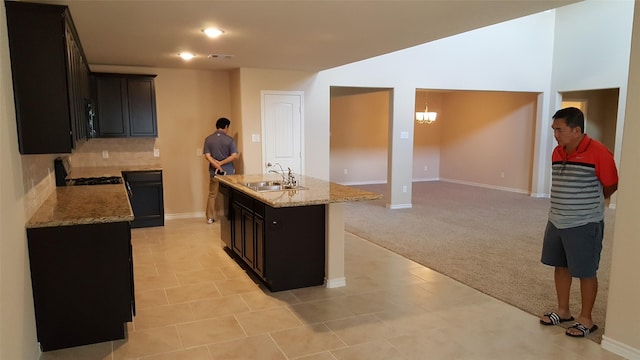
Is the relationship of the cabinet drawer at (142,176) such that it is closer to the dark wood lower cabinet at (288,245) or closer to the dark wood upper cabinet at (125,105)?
the dark wood upper cabinet at (125,105)

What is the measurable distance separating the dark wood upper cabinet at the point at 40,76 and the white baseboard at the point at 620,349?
12.5 ft

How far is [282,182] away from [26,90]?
2490 millimetres

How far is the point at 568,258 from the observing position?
10.4 feet

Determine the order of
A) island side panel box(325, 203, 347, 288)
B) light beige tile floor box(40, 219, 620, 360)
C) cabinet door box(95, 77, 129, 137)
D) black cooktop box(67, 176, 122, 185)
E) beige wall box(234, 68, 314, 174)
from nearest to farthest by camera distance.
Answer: light beige tile floor box(40, 219, 620, 360), island side panel box(325, 203, 347, 288), black cooktop box(67, 176, 122, 185), cabinet door box(95, 77, 129, 137), beige wall box(234, 68, 314, 174)

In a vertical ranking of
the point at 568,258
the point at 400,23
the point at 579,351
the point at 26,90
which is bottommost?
the point at 579,351

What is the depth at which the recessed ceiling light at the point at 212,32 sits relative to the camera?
13.3ft

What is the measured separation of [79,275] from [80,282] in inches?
1.9

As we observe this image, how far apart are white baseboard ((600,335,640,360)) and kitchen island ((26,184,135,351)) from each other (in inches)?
128

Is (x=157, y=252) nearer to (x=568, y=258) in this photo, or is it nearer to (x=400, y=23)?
(x=400, y=23)

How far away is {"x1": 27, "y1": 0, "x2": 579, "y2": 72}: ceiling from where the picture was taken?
3260 millimetres

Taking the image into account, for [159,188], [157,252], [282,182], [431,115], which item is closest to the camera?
[282,182]

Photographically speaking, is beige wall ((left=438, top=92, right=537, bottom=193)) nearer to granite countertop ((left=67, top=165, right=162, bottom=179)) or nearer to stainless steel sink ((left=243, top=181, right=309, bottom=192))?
stainless steel sink ((left=243, top=181, right=309, bottom=192))

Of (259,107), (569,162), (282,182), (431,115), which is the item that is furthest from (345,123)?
(569,162)

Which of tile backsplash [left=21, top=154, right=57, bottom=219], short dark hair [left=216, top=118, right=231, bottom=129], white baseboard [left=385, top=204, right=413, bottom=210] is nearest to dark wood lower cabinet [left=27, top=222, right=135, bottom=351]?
tile backsplash [left=21, top=154, right=57, bottom=219]
